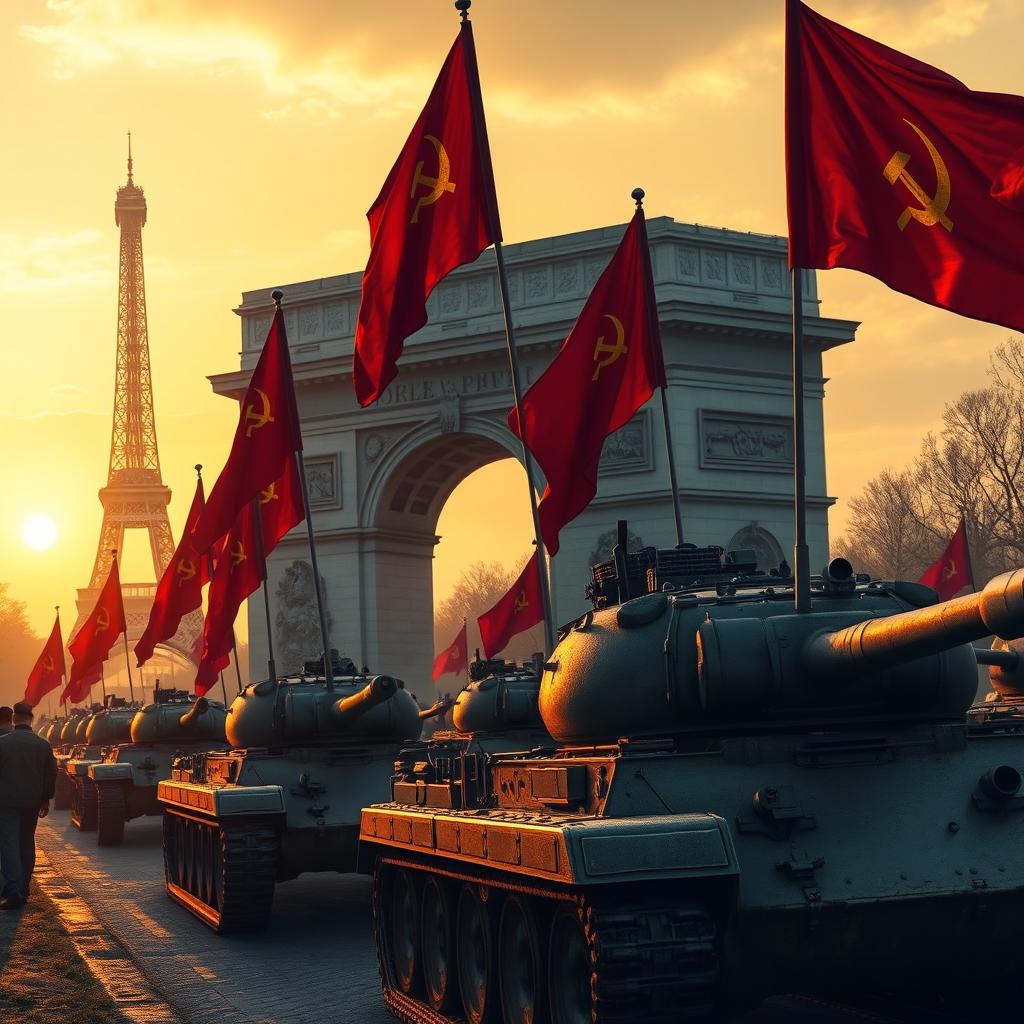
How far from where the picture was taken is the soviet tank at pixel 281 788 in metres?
14.6

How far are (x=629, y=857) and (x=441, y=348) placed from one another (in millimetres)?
37843

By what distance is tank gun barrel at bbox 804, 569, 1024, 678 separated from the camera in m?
6.23

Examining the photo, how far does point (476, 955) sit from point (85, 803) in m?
22.5

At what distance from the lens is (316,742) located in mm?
16781

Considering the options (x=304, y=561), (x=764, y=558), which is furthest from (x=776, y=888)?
(x=304, y=561)

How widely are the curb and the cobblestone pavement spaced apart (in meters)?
0.10

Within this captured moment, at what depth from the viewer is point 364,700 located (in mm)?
14594

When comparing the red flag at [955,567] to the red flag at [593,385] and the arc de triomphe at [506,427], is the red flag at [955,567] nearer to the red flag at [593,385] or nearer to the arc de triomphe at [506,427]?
the arc de triomphe at [506,427]

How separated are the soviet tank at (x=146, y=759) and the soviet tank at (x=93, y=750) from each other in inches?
95.6

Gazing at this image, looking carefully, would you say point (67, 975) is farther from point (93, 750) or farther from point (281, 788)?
point (93, 750)

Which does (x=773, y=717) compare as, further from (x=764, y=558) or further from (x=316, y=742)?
(x=764, y=558)

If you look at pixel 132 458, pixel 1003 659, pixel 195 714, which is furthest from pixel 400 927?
pixel 132 458

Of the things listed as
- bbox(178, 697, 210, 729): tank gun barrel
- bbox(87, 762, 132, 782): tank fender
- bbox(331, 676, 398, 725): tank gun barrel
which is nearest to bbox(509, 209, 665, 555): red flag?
bbox(331, 676, 398, 725): tank gun barrel

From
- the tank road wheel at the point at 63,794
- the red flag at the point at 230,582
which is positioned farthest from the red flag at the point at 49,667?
the red flag at the point at 230,582
